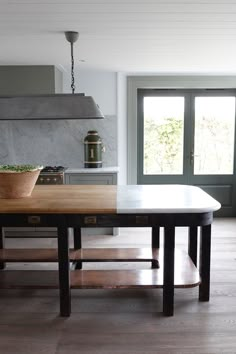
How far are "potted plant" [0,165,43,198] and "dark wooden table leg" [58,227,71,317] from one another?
0.51 metres

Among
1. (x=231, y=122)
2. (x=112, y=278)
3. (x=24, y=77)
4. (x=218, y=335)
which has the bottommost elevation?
(x=218, y=335)

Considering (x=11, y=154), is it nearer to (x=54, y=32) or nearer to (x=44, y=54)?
(x=44, y=54)

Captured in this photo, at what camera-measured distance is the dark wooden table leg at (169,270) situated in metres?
2.58

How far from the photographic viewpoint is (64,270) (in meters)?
2.60

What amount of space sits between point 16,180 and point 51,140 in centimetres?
244

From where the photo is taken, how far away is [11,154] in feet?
16.6

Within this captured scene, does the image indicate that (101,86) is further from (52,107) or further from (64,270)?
(64,270)

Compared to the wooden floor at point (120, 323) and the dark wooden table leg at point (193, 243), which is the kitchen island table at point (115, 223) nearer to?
the dark wooden table leg at point (193, 243)

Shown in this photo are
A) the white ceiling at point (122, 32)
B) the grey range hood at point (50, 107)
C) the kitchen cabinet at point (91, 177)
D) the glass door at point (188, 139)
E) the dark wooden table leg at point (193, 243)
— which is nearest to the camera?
the white ceiling at point (122, 32)

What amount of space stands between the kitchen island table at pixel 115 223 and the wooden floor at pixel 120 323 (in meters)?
0.13

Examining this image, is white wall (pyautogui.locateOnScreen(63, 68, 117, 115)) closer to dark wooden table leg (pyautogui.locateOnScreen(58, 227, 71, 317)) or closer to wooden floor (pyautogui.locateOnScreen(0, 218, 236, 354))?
wooden floor (pyautogui.locateOnScreen(0, 218, 236, 354))

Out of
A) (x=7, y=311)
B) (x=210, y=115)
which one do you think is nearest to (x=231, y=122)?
(x=210, y=115)

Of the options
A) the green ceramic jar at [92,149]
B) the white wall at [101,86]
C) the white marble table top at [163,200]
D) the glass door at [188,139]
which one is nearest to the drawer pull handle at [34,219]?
the white marble table top at [163,200]

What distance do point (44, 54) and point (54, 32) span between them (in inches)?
35.4
